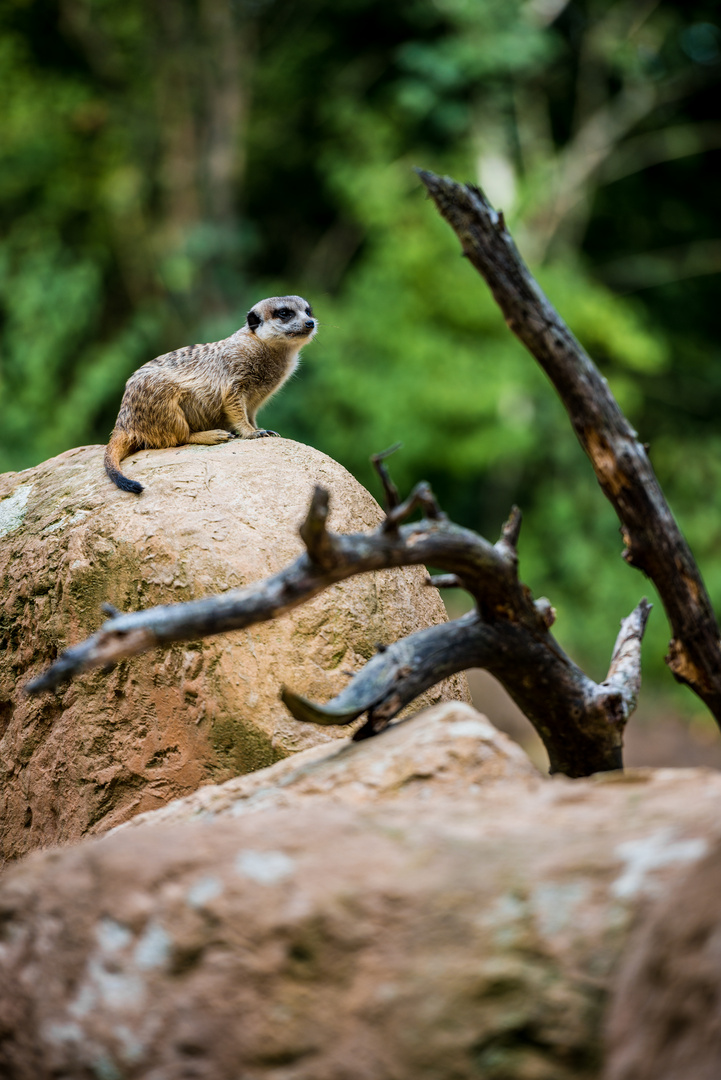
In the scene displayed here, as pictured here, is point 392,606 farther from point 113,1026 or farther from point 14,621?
point 113,1026

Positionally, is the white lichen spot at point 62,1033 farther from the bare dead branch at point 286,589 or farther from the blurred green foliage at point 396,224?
the blurred green foliage at point 396,224

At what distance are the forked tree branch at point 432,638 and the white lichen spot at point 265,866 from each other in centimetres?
41

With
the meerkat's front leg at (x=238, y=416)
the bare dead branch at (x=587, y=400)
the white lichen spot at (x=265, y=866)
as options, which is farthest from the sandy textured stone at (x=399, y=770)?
the meerkat's front leg at (x=238, y=416)

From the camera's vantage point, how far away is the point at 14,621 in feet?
10.4

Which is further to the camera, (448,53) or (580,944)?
(448,53)

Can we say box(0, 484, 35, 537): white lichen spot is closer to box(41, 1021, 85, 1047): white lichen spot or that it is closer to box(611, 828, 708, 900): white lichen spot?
box(41, 1021, 85, 1047): white lichen spot

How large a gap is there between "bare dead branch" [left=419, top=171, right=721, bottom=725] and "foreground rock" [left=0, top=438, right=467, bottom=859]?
0.74m

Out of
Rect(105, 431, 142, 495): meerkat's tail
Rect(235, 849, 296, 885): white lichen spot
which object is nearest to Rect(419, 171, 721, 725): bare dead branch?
Rect(105, 431, 142, 495): meerkat's tail

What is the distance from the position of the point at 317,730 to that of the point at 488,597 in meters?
0.70

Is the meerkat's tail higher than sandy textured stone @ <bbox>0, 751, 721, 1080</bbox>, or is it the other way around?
the meerkat's tail

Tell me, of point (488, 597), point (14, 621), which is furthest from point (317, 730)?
point (14, 621)

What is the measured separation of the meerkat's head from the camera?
13.4 feet

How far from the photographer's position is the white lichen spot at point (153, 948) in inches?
64.2

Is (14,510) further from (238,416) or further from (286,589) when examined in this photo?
(286,589)
